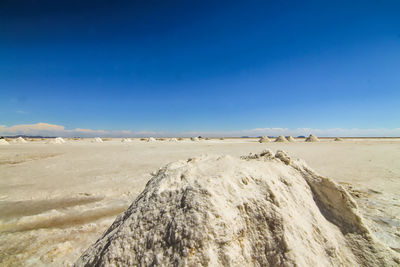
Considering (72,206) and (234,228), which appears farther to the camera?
(72,206)

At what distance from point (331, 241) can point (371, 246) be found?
0.54 meters

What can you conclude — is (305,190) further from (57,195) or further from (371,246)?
(57,195)

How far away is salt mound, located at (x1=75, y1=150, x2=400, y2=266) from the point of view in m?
1.47

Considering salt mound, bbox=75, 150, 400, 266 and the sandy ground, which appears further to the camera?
the sandy ground

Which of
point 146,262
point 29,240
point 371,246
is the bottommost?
point 29,240

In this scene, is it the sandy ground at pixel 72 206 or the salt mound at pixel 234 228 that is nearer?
the salt mound at pixel 234 228

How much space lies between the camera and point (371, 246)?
2.03 m

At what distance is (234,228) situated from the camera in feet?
5.22

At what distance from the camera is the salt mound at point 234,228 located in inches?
58.1

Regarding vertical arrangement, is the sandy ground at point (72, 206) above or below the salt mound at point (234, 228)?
below

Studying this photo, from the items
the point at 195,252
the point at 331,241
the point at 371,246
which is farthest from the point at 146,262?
the point at 371,246

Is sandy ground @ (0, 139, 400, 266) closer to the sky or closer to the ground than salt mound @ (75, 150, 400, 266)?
closer to the ground

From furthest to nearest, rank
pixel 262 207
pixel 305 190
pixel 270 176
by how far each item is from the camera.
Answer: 1. pixel 305 190
2. pixel 270 176
3. pixel 262 207

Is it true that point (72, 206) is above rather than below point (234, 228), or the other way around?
below
